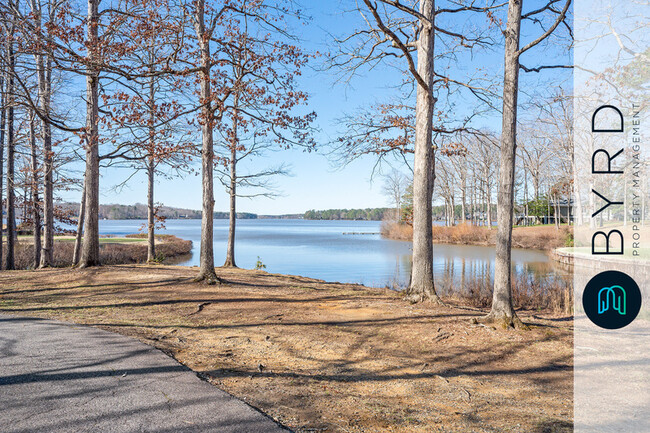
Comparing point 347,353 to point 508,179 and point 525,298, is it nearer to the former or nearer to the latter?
point 508,179

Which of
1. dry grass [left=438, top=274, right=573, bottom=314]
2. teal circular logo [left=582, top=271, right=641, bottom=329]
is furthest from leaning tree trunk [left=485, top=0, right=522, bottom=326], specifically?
dry grass [left=438, top=274, right=573, bottom=314]

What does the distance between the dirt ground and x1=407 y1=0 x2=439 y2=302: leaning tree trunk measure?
737 mm

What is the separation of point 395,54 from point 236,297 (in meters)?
7.18

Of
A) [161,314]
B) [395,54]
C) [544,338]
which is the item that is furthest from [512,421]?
[395,54]

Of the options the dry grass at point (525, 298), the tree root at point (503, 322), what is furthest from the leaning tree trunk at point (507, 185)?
the dry grass at point (525, 298)

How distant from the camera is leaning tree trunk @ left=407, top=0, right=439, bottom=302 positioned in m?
9.17

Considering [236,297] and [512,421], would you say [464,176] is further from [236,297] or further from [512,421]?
[512,421]

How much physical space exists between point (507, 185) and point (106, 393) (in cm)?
665

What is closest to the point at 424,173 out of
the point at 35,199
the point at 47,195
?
the point at 47,195

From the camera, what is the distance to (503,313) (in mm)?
7227

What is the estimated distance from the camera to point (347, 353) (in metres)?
5.97

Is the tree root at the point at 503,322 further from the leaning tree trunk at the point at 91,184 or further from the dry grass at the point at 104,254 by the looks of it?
the dry grass at the point at 104,254

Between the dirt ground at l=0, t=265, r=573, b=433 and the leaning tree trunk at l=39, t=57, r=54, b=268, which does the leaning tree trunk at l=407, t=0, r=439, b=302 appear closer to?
the dirt ground at l=0, t=265, r=573, b=433

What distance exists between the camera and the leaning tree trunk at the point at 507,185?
7246mm
